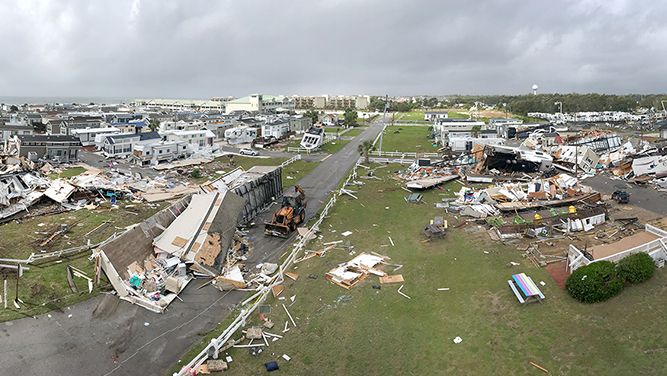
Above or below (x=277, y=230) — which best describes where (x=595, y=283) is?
above

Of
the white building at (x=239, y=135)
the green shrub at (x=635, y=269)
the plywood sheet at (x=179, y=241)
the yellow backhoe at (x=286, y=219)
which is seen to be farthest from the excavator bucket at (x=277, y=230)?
the white building at (x=239, y=135)

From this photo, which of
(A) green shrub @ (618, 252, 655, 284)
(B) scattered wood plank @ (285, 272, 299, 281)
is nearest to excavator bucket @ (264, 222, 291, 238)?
(B) scattered wood plank @ (285, 272, 299, 281)

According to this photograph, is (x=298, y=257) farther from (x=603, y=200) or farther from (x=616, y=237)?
(x=603, y=200)

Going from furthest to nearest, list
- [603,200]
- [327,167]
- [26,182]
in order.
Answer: [327,167] → [26,182] → [603,200]

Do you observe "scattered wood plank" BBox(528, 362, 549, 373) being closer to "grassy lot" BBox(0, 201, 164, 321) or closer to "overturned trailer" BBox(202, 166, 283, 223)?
"grassy lot" BBox(0, 201, 164, 321)

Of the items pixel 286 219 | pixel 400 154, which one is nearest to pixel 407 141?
pixel 400 154

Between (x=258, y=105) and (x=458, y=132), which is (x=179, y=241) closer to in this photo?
(x=458, y=132)

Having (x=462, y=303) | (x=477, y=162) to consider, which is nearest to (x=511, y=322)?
(x=462, y=303)
